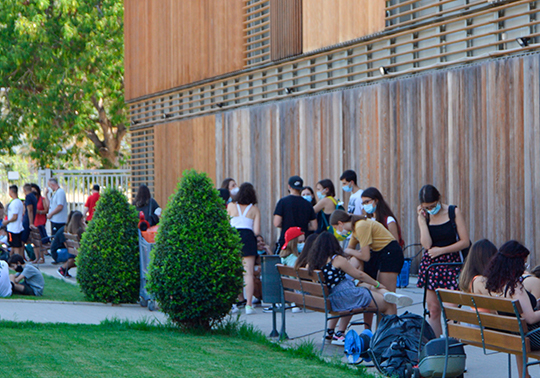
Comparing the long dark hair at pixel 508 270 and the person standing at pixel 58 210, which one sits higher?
the person standing at pixel 58 210

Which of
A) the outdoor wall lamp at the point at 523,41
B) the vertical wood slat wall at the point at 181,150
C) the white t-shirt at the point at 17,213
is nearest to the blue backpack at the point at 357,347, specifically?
the outdoor wall lamp at the point at 523,41

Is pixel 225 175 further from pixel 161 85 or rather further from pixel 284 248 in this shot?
pixel 284 248

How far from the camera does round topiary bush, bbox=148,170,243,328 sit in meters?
8.25

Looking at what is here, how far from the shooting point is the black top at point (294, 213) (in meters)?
10.4

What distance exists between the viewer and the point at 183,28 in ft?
68.8

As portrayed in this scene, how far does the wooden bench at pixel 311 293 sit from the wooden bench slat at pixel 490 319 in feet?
5.54

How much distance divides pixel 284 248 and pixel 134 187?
1608cm

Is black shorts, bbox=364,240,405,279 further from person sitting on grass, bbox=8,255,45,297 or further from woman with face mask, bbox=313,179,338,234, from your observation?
person sitting on grass, bbox=8,255,45,297

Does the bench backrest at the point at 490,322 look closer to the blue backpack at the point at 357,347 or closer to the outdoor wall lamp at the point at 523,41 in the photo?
the blue backpack at the point at 357,347

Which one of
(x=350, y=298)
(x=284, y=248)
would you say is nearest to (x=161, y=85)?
(x=284, y=248)

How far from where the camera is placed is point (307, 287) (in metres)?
7.90

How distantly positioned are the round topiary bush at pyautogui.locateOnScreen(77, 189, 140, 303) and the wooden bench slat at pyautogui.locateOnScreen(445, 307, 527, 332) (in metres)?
5.96

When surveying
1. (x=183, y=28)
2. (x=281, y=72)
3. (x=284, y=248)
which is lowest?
(x=284, y=248)

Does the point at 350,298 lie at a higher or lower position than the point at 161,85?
lower
